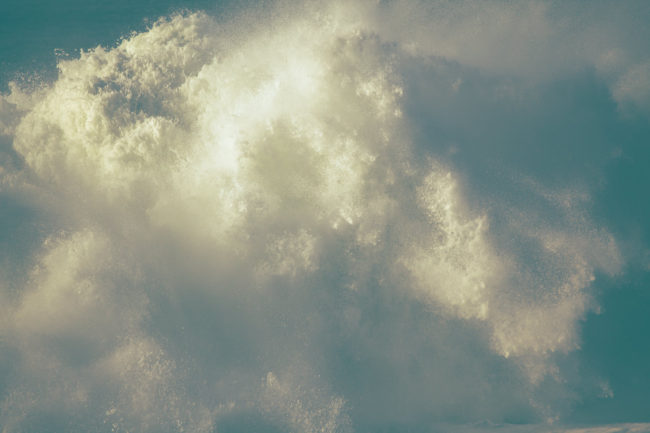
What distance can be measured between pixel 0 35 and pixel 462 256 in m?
18.0

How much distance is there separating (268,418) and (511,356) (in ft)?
22.9

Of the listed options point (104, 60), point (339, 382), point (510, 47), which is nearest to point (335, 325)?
point (339, 382)

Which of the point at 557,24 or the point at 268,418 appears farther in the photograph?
the point at 557,24

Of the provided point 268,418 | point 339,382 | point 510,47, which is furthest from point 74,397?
point 510,47

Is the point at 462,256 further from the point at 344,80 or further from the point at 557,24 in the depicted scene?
the point at 557,24

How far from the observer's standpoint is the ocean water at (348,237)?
33.0 ft

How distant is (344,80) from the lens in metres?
11.1

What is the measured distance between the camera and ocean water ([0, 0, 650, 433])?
10.1m

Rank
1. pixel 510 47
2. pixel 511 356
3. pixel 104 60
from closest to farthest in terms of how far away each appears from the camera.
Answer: pixel 511 356, pixel 510 47, pixel 104 60

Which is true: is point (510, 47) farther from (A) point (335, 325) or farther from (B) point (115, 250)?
(B) point (115, 250)

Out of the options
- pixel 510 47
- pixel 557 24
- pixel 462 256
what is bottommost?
pixel 462 256

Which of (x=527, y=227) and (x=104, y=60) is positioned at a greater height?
(x=104, y=60)

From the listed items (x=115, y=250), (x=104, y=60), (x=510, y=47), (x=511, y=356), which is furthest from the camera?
(x=104, y=60)

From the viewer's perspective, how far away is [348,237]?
34.9 feet
